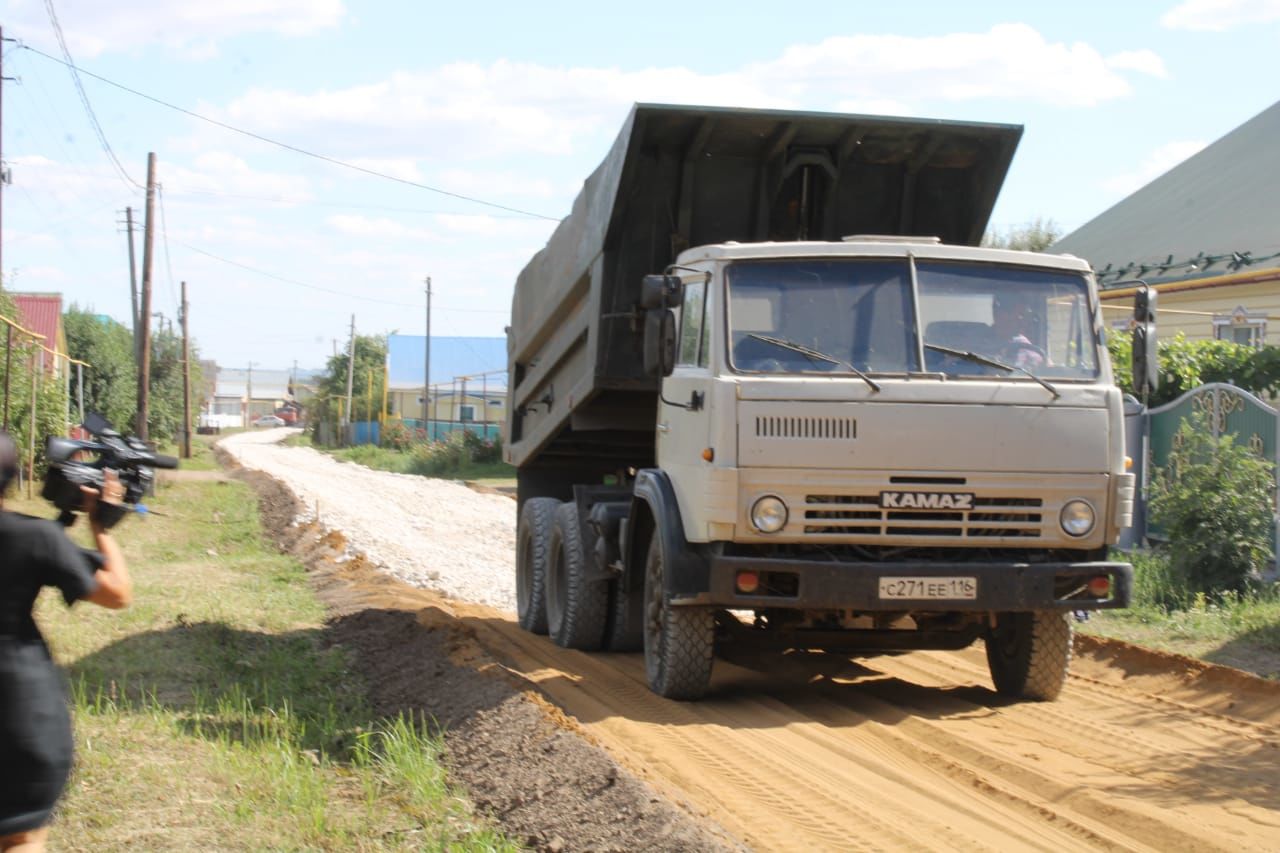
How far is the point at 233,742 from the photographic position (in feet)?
25.1

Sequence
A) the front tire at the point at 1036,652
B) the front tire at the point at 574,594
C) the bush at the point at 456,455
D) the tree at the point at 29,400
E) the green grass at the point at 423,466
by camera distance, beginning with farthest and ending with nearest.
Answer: the bush at the point at 456,455 → the green grass at the point at 423,466 → the tree at the point at 29,400 → the front tire at the point at 574,594 → the front tire at the point at 1036,652

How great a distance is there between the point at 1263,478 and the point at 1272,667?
3.29 m

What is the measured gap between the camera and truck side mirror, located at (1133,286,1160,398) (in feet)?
27.1

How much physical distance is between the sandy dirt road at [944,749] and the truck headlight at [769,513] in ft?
3.54

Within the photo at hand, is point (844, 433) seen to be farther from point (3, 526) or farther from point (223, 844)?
point (3, 526)

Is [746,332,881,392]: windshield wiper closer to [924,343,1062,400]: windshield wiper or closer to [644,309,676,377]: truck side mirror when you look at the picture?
[924,343,1062,400]: windshield wiper

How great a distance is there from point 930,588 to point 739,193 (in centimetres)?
345

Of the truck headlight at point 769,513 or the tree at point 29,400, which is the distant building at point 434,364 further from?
the truck headlight at point 769,513

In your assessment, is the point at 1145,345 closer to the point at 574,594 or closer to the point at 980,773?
the point at 980,773

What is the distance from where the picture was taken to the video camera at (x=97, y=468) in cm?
448

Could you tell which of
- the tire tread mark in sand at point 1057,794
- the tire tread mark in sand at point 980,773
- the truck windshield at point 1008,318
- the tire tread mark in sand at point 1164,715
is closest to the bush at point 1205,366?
the tire tread mark in sand at point 1164,715

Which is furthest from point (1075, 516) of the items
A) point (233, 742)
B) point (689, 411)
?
point (233, 742)

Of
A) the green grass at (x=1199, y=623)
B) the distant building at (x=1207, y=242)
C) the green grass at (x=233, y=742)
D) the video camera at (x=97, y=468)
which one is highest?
the distant building at (x=1207, y=242)

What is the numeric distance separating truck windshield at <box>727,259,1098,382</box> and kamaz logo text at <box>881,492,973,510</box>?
2.20 ft
